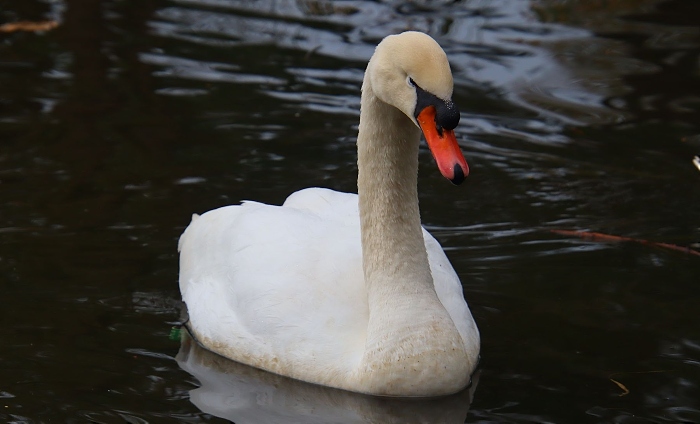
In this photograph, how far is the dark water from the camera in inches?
237

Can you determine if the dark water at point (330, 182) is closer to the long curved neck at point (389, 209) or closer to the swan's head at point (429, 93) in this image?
the long curved neck at point (389, 209)

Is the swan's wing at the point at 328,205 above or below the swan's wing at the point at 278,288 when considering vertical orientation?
above

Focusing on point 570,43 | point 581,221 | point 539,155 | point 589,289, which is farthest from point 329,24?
point 589,289

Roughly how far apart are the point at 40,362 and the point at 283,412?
1.36m

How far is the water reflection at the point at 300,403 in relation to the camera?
5.70 meters

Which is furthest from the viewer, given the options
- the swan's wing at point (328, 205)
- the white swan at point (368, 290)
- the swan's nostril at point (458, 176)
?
the swan's wing at point (328, 205)

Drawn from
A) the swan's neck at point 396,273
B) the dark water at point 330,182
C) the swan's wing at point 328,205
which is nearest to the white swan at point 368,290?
the swan's neck at point 396,273

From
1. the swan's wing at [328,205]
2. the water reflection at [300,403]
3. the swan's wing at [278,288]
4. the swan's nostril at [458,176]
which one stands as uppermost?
the swan's nostril at [458,176]

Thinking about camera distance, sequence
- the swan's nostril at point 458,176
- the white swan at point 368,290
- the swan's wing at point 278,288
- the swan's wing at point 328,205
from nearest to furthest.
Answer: the swan's nostril at point 458,176, the white swan at point 368,290, the swan's wing at point 278,288, the swan's wing at point 328,205

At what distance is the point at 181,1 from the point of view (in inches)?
523

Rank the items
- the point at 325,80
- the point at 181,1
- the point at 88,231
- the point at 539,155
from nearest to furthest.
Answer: the point at 88,231
the point at 539,155
the point at 325,80
the point at 181,1

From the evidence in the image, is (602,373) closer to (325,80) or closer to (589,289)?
(589,289)

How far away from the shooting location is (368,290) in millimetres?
6027

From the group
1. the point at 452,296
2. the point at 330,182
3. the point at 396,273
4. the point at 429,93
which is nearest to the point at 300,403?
the point at 396,273
